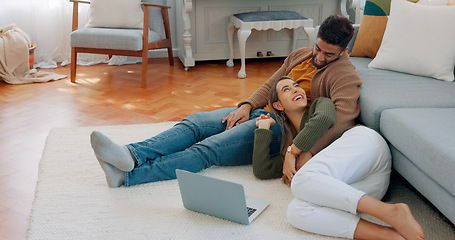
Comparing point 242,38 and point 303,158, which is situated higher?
point 242,38

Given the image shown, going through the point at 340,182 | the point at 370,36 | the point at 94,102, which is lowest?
the point at 94,102

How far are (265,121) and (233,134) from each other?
152mm

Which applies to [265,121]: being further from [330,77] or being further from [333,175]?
[333,175]

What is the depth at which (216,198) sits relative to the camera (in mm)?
1813

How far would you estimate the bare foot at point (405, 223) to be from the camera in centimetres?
156

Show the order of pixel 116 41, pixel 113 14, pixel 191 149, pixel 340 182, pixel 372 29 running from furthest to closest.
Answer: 1. pixel 113 14
2. pixel 116 41
3. pixel 372 29
4. pixel 191 149
5. pixel 340 182

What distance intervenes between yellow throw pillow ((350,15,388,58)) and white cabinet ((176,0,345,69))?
5.72ft

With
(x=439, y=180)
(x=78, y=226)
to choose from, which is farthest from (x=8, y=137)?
(x=439, y=180)

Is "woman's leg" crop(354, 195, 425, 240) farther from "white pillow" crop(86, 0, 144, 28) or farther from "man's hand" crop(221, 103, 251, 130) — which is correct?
"white pillow" crop(86, 0, 144, 28)

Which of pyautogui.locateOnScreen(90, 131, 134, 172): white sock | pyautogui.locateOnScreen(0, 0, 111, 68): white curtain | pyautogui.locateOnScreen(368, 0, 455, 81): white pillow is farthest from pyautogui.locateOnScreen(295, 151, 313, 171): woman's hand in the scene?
pyautogui.locateOnScreen(0, 0, 111, 68): white curtain

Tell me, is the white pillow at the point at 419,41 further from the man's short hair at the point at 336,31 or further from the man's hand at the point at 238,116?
the man's hand at the point at 238,116

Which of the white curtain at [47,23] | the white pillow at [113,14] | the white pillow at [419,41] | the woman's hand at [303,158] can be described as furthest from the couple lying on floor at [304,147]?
the white curtain at [47,23]

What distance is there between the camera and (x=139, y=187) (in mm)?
2125

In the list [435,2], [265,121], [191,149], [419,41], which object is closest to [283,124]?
[265,121]
